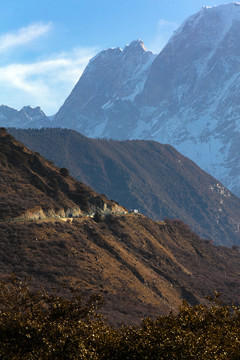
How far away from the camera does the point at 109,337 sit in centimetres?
3150

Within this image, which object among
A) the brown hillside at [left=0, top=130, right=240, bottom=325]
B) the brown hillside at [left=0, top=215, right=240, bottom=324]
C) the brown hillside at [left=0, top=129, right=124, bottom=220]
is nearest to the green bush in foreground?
the brown hillside at [left=0, top=130, right=240, bottom=325]

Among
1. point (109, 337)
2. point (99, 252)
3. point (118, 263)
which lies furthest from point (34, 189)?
point (109, 337)

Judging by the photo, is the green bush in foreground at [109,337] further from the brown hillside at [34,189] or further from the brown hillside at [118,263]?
the brown hillside at [34,189]

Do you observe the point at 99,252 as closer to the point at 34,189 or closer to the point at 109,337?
the point at 34,189

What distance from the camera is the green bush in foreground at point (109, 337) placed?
2930 cm

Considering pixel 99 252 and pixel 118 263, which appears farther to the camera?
pixel 118 263

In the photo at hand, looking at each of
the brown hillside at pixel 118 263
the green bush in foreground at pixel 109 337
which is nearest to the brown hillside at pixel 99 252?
the brown hillside at pixel 118 263

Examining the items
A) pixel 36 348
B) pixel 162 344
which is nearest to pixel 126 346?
pixel 162 344

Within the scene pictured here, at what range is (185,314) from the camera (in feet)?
119

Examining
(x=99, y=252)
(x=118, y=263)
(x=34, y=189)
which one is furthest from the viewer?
(x=34, y=189)

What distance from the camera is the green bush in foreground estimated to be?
29.3 metres

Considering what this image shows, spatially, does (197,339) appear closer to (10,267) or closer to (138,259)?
(10,267)

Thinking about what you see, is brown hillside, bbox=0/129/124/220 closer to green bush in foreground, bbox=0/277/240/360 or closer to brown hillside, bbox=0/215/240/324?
brown hillside, bbox=0/215/240/324

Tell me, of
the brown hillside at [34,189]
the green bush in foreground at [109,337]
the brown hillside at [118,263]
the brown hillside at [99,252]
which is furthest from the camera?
the brown hillside at [34,189]
